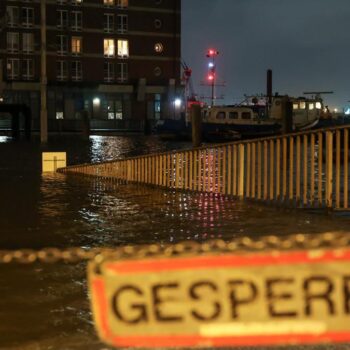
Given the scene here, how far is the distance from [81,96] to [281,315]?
70.8 metres

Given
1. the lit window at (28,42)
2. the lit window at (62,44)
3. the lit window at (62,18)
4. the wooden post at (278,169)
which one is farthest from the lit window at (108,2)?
the wooden post at (278,169)

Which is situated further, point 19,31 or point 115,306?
point 19,31

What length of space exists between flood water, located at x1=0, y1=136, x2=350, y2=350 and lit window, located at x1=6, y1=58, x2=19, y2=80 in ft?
184

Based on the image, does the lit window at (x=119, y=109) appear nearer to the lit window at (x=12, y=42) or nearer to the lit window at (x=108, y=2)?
the lit window at (x=108, y=2)

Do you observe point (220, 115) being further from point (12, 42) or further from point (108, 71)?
point (12, 42)

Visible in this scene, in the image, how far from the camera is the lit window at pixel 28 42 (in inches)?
2739

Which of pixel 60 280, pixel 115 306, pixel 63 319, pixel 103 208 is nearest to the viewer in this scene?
pixel 115 306

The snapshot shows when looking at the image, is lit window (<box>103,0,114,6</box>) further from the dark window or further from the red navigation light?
the dark window

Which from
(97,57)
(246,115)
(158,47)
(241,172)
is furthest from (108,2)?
(241,172)

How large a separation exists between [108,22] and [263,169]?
6425 centimetres

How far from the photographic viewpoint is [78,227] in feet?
29.2

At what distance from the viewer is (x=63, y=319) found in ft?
16.4

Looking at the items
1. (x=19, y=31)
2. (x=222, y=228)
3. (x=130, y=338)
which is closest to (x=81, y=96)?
(x=19, y=31)

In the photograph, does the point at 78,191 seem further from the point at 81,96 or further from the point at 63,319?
the point at 81,96
